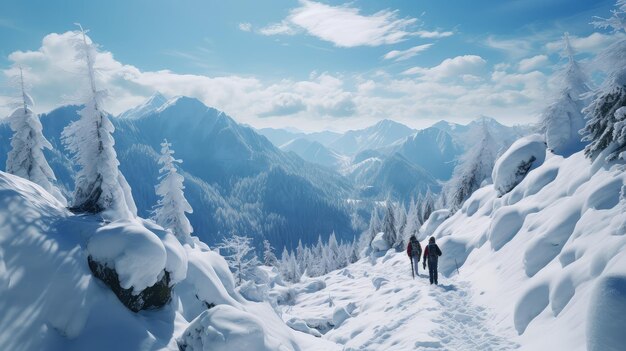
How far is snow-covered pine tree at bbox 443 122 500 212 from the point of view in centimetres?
3634

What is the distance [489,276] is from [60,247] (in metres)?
15.7

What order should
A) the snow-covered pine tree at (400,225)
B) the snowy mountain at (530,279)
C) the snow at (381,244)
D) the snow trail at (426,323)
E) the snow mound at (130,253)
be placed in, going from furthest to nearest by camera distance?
the snow at (381,244), the snow-covered pine tree at (400,225), the snow mound at (130,253), the snow trail at (426,323), the snowy mountain at (530,279)

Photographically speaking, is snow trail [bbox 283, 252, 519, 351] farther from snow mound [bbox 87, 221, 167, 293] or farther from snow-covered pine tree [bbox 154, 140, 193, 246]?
snow-covered pine tree [bbox 154, 140, 193, 246]

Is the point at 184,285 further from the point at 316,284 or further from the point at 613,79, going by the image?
the point at 316,284

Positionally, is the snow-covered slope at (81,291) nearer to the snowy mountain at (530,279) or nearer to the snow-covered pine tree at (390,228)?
the snowy mountain at (530,279)

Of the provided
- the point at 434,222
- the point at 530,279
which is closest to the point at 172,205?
the point at 530,279

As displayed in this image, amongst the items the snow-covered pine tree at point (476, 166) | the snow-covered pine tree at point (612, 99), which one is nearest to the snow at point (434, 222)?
the snow-covered pine tree at point (476, 166)

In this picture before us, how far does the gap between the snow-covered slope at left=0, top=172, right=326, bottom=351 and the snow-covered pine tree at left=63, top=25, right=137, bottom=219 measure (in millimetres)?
1997

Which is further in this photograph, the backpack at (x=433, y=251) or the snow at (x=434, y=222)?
the snow at (x=434, y=222)

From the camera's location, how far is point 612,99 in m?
11.9

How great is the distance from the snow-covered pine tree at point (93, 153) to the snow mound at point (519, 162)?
21.3 meters

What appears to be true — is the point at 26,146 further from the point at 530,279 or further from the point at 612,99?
the point at 612,99

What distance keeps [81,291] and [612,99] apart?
1825 cm

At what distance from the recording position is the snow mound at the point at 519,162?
808 inches
